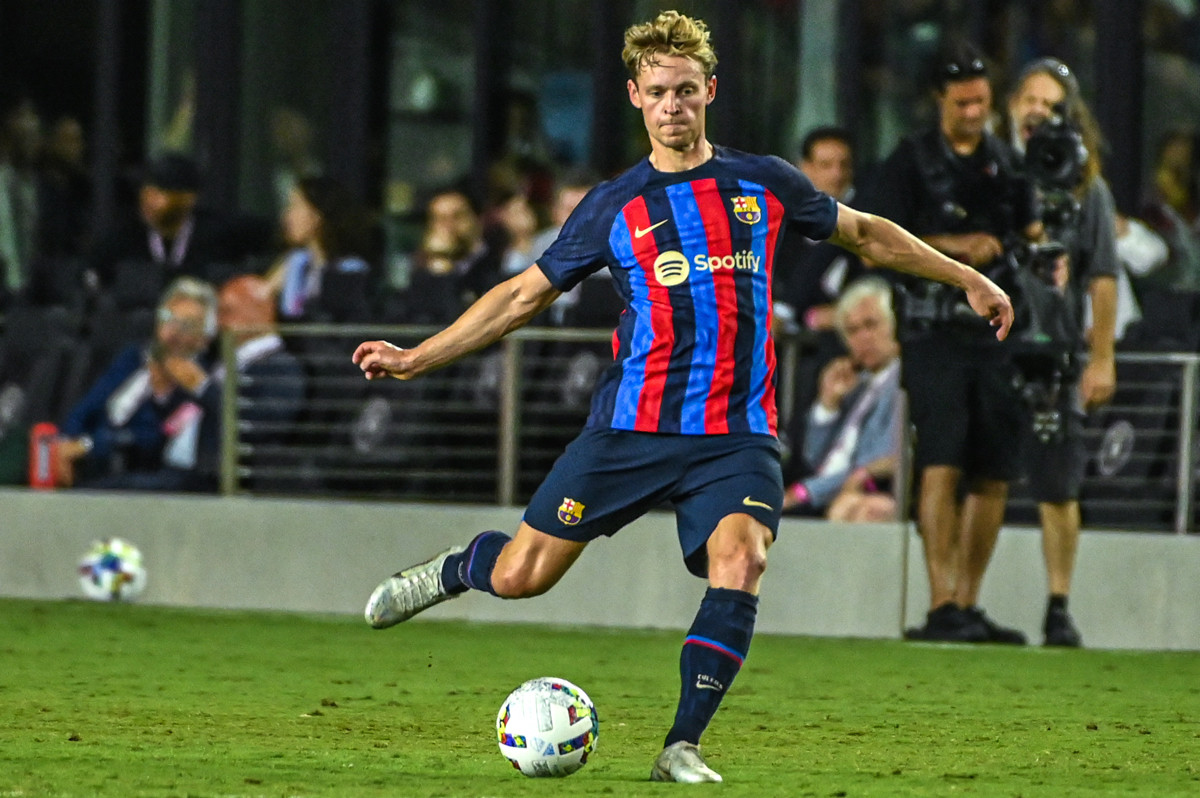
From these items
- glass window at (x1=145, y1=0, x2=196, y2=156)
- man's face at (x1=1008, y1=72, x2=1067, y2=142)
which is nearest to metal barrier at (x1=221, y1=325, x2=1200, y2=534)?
man's face at (x1=1008, y1=72, x2=1067, y2=142)

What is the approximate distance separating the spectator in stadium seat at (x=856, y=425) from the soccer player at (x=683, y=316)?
448 centimetres

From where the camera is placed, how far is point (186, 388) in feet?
41.5

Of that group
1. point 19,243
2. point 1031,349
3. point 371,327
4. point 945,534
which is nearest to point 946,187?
point 1031,349

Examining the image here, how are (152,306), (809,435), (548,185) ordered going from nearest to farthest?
(809,435)
(152,306)
(548,185)

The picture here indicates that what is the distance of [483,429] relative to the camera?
39.4 feet

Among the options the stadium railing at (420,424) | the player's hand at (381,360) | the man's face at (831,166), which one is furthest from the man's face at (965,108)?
the player's hand at (381,360)

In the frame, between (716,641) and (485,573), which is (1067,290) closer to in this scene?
(485,573)

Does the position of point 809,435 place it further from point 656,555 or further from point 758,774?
point 758,774

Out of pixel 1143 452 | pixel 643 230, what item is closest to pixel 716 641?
pixel 643 230

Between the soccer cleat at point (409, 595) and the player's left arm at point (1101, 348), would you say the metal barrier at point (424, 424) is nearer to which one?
the player's left arm at point (1101, 348)

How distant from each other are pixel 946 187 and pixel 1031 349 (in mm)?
766

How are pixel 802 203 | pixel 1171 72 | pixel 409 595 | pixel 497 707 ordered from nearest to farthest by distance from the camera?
pixel 802 203 → pixel 409 595 → pixel 497 707 → pixel 1171 72

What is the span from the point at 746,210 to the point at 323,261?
22.7 ft

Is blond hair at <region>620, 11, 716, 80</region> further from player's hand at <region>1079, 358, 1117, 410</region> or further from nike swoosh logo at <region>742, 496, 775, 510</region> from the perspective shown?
player's hand at <region>1079, 358, 1117, 410</region>
